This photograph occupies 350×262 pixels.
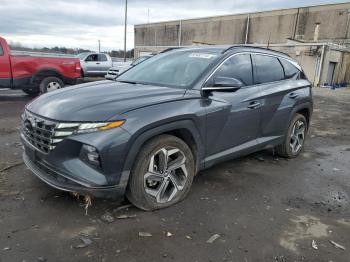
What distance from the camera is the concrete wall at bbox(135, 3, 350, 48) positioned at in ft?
136

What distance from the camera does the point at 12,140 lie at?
5629 mm

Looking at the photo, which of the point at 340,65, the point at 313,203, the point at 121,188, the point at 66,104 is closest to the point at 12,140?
the point at 66,104

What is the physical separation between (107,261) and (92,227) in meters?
0.52

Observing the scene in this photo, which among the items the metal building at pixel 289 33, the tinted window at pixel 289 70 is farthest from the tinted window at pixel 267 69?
the metal building at pixel 289 33

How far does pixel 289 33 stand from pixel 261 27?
15.2ft

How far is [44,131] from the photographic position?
2930 mm

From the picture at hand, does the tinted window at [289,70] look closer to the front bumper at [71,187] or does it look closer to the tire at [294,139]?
the tire at [294,139]

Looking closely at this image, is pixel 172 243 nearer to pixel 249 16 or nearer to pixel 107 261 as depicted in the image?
pixel 107 261

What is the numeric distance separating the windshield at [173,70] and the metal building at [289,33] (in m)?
22.7

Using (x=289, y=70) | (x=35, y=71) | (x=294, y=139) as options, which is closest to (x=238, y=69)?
(x=289, y=70)

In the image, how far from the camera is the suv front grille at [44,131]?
280cm

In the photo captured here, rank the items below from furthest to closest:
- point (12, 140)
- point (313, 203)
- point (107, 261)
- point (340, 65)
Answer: point (340, 65)
point (12, 140)
point (313, 203)
point (107, 261)

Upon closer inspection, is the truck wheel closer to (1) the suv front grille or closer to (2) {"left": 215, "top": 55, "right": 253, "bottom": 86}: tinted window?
(1) the suv front grille

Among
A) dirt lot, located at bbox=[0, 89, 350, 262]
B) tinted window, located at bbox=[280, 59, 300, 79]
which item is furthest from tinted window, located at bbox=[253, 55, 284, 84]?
dirt lot, located at bbox=[0, 89, 350, 262]
